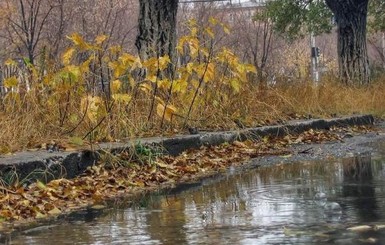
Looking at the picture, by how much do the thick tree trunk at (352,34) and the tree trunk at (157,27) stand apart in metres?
12.0

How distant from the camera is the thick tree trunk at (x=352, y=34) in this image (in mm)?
26234

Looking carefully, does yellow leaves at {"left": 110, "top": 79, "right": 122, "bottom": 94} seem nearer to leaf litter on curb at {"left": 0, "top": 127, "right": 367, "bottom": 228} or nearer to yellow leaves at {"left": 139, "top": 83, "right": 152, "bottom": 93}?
yellow leaves at {"left": 139, "top": 83, "right": 152, "bottom": 93}

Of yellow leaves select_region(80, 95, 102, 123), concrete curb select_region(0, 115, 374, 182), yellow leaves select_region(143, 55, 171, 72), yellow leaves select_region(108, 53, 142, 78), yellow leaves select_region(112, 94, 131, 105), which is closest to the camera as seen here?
concrete curb select_region(0, 115, 374, 182)

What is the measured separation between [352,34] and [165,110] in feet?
52.5

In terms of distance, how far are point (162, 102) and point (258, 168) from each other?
199 cm

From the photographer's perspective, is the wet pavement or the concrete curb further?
the concrete curb

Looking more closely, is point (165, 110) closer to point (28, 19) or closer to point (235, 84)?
point (235, 84)

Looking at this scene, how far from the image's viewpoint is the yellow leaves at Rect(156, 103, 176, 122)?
1173 cm

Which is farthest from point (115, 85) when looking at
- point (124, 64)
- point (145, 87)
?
point (145, 87)

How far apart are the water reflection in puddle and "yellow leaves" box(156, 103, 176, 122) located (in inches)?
114

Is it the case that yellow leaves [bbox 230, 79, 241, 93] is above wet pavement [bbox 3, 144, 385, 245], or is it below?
above

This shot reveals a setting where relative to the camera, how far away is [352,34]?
2667 cm

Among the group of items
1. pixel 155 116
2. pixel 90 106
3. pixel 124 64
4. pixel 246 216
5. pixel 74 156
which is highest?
pixel 124 64

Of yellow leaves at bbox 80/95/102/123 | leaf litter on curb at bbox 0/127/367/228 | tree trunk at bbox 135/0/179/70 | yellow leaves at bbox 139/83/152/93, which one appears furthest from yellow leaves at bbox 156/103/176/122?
tree trunk at bbox 135/0/179/70
